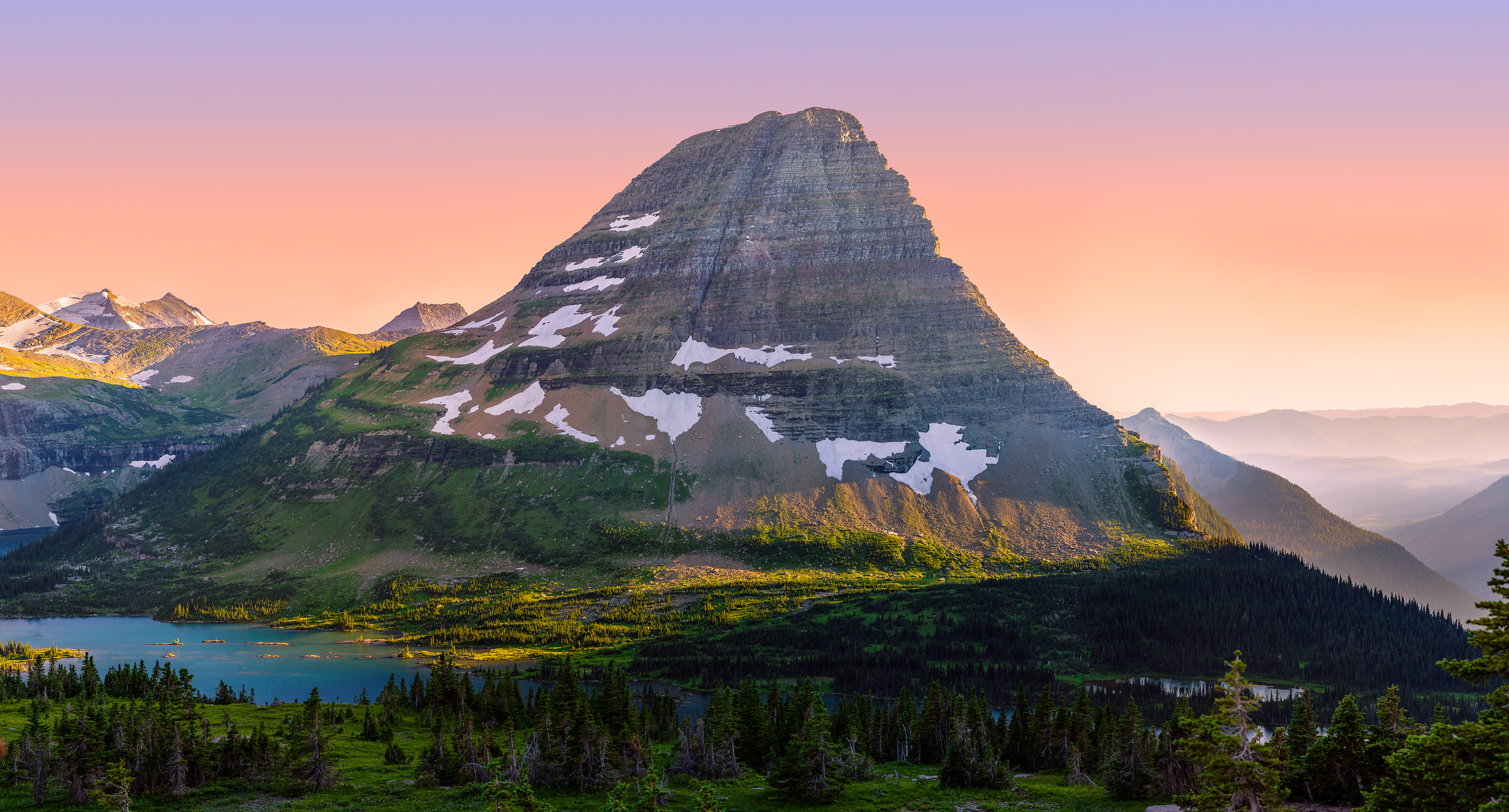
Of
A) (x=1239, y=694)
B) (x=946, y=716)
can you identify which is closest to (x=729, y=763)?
(x=946, y=716)

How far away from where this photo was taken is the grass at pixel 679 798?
75.2 meters

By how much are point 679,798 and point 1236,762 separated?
50223mm

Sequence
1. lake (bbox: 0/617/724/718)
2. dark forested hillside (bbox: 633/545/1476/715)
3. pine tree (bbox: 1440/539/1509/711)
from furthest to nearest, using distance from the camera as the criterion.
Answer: dark forested hillside (bbox: 633/545/1476/715) < lake (bbox: 0/617/724/718) < pine tree (bbox: 1440/539/1509/711)

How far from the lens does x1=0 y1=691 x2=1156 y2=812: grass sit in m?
75.2

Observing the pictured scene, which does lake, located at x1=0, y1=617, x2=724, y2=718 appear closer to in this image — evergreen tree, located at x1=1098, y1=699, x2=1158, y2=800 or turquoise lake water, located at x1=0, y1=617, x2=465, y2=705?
turquoise lake water, located at x1=0, y1=617, x2=465, y2=705

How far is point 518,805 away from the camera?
5241 cm

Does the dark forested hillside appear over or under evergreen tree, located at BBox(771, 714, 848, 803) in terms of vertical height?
under

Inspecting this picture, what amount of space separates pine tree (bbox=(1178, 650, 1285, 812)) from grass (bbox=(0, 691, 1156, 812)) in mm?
35074

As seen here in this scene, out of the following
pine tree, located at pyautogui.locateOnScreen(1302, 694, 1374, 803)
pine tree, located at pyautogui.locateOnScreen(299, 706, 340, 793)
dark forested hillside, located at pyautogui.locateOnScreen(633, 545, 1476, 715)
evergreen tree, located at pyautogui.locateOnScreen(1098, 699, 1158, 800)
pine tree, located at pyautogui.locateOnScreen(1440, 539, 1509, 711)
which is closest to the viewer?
pine tree, located at pyautogui.locateOnScreen(1440, 539, 1509, 711)

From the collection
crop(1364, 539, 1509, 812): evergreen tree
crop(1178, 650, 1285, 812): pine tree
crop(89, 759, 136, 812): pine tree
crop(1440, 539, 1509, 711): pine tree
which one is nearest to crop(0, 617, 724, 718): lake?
crop(89, 759, 136, 812): pine tree

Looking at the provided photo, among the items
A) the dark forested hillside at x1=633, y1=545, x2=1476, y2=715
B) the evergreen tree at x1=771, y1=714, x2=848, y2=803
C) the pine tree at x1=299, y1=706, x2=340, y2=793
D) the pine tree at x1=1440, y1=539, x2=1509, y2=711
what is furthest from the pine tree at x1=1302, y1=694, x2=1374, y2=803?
the dark forested hillside at x1=633, y1=545, x2=1476, y2=715

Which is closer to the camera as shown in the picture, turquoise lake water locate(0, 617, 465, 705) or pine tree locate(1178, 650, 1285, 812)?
pine tree locate(1178, 650, 1285, 812)

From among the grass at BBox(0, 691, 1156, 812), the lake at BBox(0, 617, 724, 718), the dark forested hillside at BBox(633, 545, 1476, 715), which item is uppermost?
the grass at BBox(0, 691, 1156, 812)

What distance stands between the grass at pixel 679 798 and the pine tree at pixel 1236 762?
1381 inches
